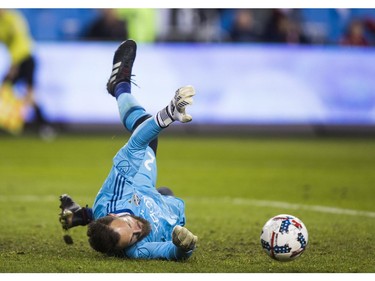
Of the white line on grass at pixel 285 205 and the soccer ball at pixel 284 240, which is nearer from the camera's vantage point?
the soccer ball at pixel 284 240

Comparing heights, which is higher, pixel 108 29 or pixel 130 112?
pixel 130 112

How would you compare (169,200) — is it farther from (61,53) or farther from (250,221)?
(61,53)

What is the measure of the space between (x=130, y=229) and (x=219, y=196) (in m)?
4.99

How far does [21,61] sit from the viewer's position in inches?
772

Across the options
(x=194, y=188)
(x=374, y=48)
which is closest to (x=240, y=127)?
(x=374, y=48)

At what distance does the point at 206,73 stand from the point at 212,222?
35.2 feet

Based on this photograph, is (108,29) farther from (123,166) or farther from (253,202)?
(123,166)

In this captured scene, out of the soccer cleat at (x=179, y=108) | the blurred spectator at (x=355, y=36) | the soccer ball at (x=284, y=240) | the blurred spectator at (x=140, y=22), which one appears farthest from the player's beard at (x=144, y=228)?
the blurred spectator at (x=140, y=22)

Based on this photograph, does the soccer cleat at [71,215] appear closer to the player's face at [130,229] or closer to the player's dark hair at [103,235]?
the player's dark hair at [103,235]

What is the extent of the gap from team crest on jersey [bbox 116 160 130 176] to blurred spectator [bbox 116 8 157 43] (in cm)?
1355

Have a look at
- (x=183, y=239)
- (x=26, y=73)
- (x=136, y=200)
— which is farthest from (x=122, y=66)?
(x=26, y=73)

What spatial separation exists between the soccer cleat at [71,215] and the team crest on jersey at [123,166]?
16.4 inches

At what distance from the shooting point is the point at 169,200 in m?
7.61

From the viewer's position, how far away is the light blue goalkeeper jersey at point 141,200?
22.7 ft
